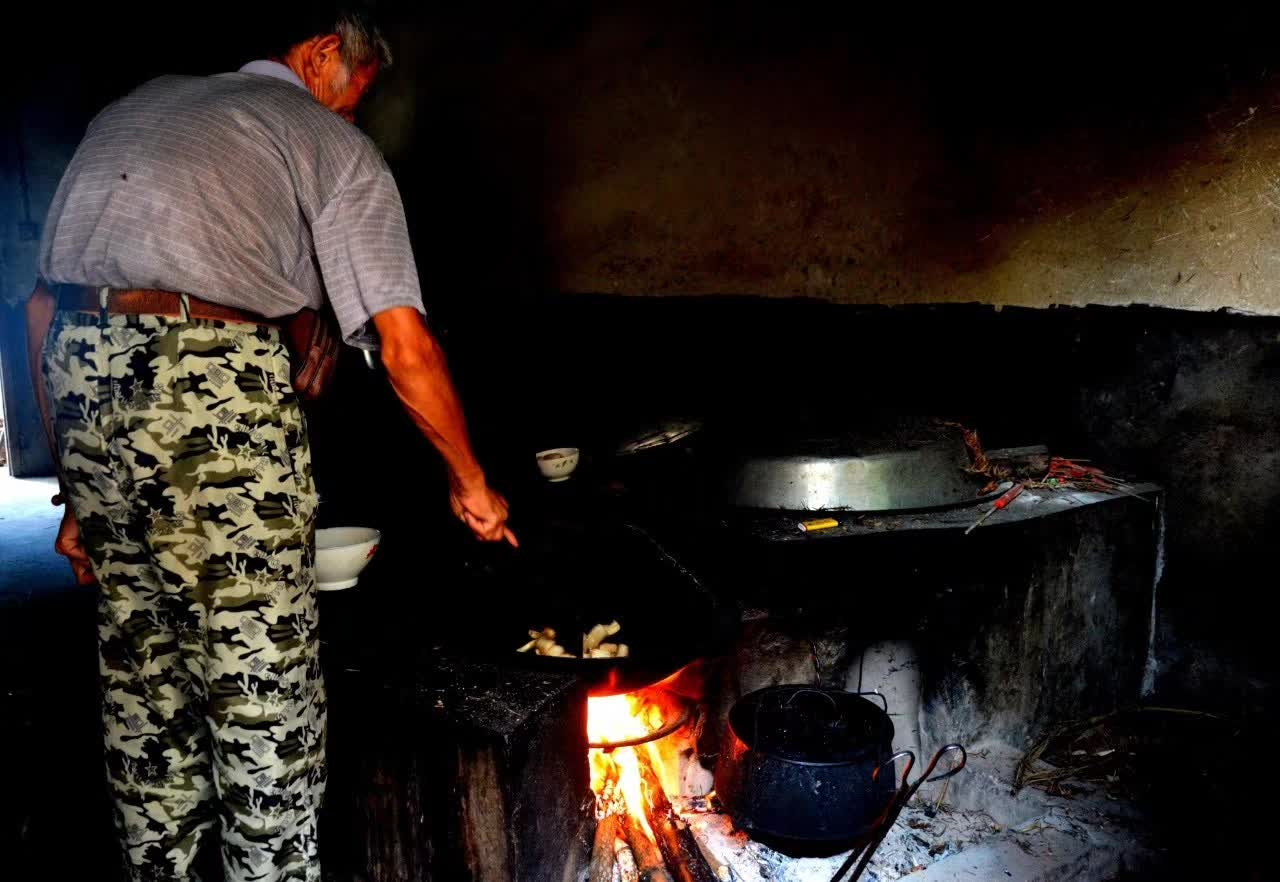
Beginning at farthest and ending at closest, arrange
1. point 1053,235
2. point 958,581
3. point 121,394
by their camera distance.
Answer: point 1053,235 → point 958,581 → point 121,394

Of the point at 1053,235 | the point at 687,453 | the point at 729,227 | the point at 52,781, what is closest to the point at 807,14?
the point at 729,227

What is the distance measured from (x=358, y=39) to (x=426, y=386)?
1.07 m

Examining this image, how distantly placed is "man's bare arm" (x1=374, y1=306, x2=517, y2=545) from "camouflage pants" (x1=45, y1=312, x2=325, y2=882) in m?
0.29

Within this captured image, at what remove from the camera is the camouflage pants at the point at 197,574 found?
194cm

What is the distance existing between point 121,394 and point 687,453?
2.67m

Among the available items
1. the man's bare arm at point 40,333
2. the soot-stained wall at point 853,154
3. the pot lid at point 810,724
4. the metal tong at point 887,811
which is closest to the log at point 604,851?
the pot lid at point 810,724

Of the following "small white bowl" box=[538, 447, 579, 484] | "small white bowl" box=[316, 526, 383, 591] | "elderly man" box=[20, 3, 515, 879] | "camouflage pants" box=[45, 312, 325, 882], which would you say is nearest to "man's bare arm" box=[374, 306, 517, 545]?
"elderly man" box=[20, 3, 515, 879]

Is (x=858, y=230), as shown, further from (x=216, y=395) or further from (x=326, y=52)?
(x=216, y=395)

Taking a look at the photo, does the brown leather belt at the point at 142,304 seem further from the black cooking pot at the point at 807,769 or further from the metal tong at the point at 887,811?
the metal tong at the point at 887,811

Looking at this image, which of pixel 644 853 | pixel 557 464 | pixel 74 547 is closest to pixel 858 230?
pixel 557 464

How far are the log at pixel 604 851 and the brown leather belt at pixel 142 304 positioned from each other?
2.15 metres

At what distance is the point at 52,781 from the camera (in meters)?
3.40

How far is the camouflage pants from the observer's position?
6.35ft

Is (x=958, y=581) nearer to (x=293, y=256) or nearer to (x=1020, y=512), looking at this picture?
(x=1020, y=512)
